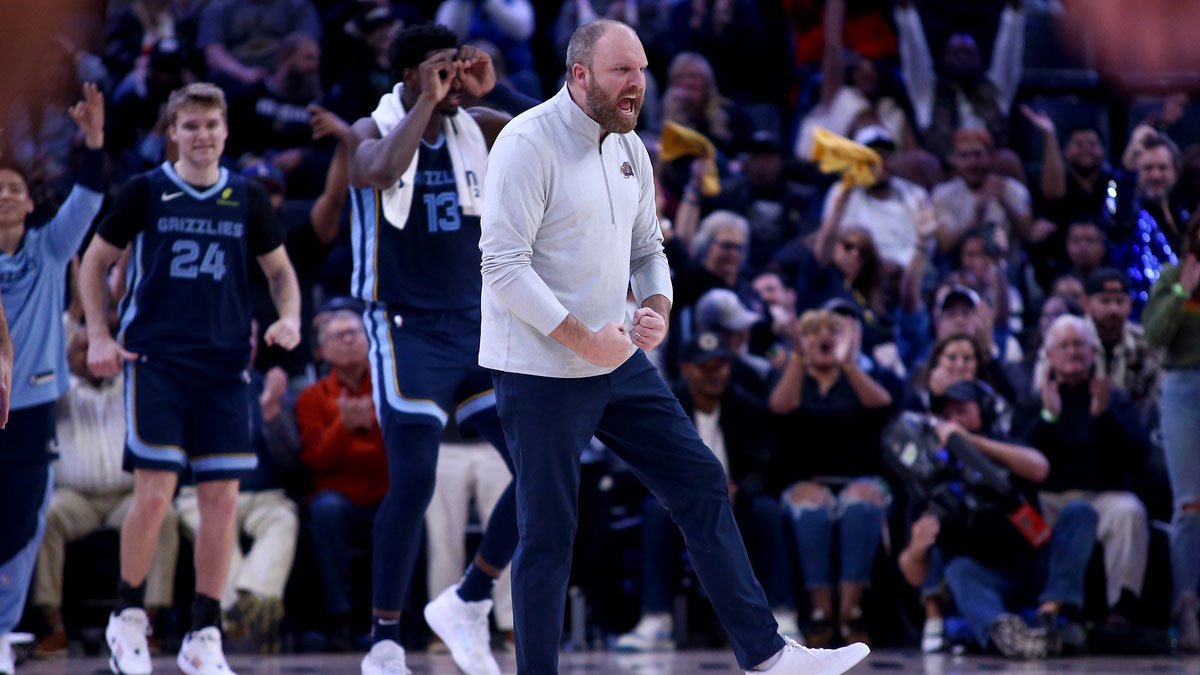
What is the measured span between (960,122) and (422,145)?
666 centimetres

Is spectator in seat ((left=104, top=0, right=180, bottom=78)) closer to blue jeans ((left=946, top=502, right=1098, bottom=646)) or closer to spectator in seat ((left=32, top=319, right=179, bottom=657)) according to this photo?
spectator in seat ((left=32, top=319, right=179, bottom=657))

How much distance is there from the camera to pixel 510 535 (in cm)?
484

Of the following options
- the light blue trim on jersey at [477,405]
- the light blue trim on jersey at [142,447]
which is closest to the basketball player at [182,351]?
the light blue trim on jersey at [142,447]

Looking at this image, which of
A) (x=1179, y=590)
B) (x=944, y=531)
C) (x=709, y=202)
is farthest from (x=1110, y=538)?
(x=709, y=202)

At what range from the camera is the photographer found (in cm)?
666

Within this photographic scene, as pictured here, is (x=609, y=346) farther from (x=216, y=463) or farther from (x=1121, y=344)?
(x=1121, y=344)

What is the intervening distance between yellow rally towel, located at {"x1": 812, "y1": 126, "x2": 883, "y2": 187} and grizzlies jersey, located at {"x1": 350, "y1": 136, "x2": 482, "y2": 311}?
15.0ft

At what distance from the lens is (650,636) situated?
6957 millimetres

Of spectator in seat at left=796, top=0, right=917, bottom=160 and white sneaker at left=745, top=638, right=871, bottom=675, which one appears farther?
spectator in seat at left=796, top=0, right=917, bottom=160

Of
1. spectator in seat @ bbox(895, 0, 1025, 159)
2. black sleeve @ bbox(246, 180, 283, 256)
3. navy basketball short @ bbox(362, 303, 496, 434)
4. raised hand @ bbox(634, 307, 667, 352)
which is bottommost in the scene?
navy basketball short @ bbox(362, 303, 496, 434)

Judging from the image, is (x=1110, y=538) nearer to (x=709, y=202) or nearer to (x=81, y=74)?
(x=709, y=202)

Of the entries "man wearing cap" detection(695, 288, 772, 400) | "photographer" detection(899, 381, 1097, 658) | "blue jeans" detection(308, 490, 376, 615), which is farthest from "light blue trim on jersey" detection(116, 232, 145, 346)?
"photographer" detection(899, 381, 1097, 658)

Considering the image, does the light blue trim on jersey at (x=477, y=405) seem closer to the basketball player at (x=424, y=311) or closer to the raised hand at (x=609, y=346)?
the basketball player at (x=424, y=311)

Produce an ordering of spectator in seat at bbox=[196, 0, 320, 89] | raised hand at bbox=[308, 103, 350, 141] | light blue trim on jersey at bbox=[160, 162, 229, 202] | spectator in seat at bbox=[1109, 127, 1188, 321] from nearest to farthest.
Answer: light blue trim on jersey at bbox=[160, 162, 229, 202] < raised hand at bbox=[308, 103, 350, 141] < spectator in seat at bbox=[1109, 127, 1188, 321] < spectator in seat at bbox=[196, 0, 320, 89]
